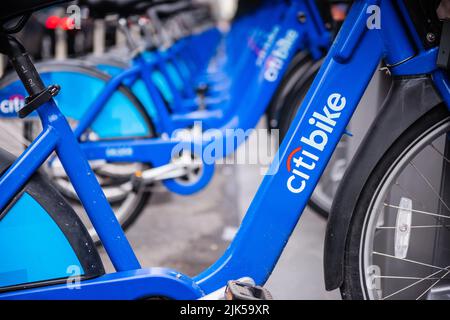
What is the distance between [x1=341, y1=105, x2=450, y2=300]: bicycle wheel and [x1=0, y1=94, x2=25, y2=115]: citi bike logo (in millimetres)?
1508

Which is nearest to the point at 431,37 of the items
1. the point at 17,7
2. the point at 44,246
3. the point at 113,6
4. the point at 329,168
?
the point at 17,7

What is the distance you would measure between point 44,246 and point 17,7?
0.57 metres

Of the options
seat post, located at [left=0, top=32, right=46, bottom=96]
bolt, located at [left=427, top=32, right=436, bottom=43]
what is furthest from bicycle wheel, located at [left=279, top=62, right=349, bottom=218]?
seat post, located at [left=0, top=32, right=46, bottom=96]

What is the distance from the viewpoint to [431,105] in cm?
98

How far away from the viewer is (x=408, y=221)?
1.15m

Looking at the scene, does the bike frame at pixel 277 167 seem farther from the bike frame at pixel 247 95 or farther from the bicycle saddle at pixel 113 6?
the bicycle saddle at pixel 113 6

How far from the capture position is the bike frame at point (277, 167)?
100 centimetres

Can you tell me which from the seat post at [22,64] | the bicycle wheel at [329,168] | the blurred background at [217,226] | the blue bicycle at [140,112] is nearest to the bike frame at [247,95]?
the blue bicycle at [140,112]

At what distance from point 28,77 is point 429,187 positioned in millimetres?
1094

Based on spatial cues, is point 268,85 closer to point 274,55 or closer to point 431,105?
point 274,55

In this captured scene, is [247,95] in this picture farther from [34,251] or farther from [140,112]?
[34,251]

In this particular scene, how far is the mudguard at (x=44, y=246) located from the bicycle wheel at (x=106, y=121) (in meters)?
0.91

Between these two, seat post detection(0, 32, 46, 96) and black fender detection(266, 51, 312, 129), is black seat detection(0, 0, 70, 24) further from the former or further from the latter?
black fender detection(266, 51, 312, 129)

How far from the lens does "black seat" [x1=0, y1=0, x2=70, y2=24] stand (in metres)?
0.98
